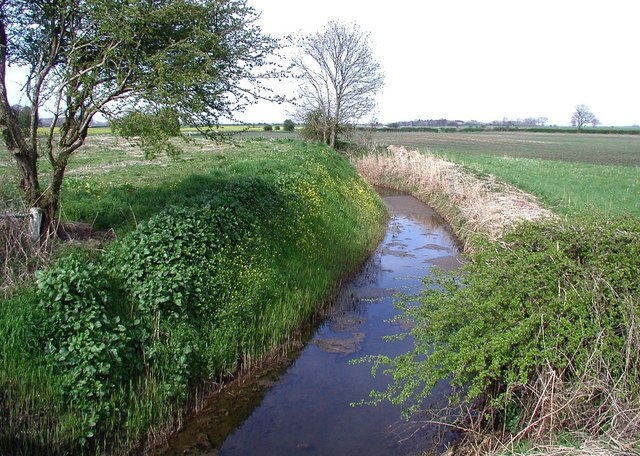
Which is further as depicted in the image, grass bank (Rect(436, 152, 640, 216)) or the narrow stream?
grass bank (Rect(436, 152, 640, 216))

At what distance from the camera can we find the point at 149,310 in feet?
22.8

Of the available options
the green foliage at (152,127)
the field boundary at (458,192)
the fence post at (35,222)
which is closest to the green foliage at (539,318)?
the field boundary at (458,192)

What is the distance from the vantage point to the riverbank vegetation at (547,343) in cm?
529

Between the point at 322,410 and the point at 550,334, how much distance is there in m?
3.62

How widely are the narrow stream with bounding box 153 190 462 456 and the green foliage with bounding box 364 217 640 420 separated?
1191mm

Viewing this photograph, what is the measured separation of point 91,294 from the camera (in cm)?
632

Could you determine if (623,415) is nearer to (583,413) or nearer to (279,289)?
(583,413)

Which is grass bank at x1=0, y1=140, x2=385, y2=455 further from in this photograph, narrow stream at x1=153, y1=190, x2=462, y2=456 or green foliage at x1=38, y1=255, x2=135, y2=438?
narrow stream at x1=153, y1=190, x2=462, y2=456

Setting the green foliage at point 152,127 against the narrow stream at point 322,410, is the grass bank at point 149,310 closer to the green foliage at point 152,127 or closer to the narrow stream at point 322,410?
the narrow stream at point 322,410

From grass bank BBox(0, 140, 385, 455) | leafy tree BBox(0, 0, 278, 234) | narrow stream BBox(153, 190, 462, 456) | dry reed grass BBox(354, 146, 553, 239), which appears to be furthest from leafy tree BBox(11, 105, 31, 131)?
dry reed grass BBox(354, 146, 553, 239)

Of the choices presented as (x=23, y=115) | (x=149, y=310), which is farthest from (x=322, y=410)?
(x=23, y=115)

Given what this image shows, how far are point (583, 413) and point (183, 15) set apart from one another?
25.1ft

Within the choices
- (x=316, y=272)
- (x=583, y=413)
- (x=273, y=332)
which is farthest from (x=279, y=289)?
(x=583, y=413)

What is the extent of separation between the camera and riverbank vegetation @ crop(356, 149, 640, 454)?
5.29 meters
